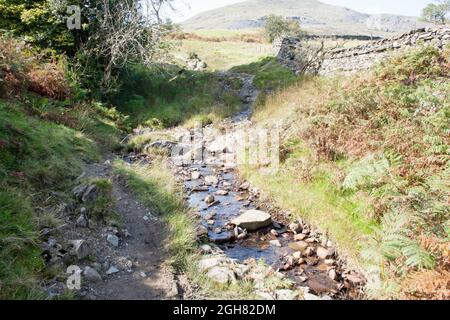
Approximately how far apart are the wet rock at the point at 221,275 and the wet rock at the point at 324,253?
76.2 inches

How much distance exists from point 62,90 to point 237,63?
15.0 metres

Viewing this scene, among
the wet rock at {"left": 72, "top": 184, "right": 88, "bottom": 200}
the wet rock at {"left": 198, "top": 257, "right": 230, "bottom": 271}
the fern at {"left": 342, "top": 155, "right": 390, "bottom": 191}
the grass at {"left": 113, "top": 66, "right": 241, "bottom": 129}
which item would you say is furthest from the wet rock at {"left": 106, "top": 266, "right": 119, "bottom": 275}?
the grass at {"left": 113, "top": 66, "right": 241, "bottom": 129}

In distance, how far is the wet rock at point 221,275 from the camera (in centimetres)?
595

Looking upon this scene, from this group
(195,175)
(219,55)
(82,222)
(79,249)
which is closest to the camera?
(79,249)

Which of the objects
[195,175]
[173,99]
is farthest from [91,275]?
[173,99]

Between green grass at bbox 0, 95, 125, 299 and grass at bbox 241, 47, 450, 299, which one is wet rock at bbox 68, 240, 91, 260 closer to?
green grass at bbox 0, 95, 125, 299

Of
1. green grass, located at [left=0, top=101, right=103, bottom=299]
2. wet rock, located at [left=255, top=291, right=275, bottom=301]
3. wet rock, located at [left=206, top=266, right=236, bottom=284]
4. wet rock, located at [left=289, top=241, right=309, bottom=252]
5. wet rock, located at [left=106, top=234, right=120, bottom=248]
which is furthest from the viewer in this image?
wet rock, located at [left=289, top=241, right=309, bottom=252]

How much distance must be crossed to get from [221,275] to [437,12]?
75.2m

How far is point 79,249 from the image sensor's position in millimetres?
5816

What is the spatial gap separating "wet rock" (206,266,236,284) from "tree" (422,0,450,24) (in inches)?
2824

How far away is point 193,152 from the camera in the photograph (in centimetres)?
1298

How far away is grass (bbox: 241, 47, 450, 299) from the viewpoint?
5.74 m

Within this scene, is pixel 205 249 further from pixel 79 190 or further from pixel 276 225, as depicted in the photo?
pixel 79 190
